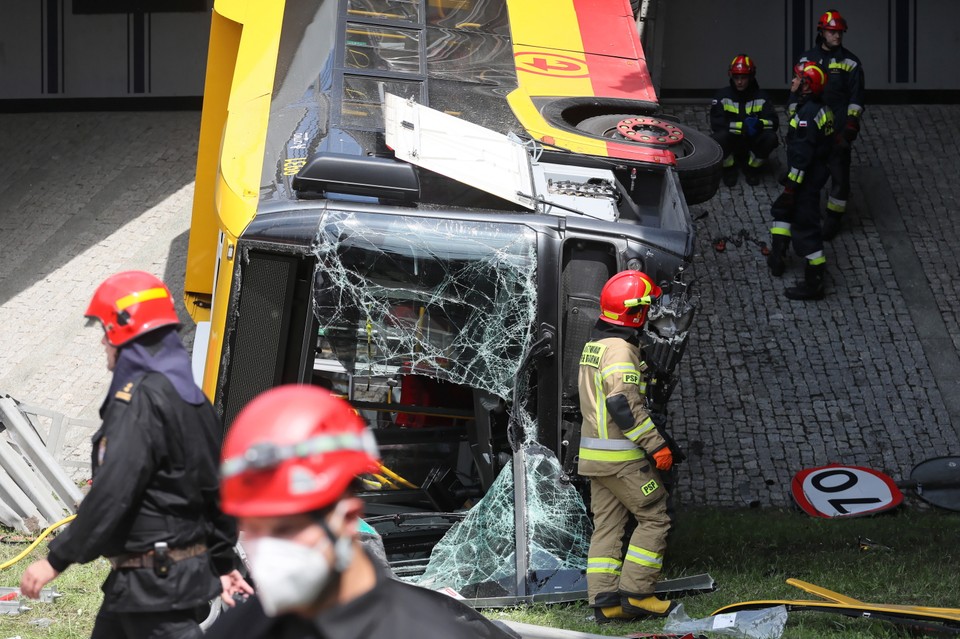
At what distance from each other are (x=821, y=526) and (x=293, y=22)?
4.34 m

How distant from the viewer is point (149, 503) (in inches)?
143

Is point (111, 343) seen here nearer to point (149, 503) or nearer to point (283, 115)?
point (149, 503)

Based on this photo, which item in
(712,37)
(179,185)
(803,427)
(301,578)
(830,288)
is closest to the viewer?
(301,578)

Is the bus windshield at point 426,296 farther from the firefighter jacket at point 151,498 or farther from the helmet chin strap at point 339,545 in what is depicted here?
the helmet chin strap at point 339,545

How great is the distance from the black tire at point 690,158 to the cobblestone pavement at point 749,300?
2.30 m

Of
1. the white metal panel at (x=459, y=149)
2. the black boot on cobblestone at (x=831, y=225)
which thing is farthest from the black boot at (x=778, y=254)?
the white metal panel at (x=459, y=149)

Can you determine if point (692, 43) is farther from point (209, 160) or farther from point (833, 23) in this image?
point (209, 160)

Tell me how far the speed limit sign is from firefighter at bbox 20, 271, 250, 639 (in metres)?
4.78

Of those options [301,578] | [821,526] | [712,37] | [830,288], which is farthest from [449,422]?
[712,37]

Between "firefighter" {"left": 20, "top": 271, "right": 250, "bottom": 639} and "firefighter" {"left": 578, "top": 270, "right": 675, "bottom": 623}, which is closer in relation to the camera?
"firefighter" {"left": 20, "top": 271, "right": 250, "bottom": 639}

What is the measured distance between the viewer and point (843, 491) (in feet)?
25.0

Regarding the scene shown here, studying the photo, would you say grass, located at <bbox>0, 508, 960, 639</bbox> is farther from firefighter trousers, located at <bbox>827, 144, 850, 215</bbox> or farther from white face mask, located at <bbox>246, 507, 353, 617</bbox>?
firefighter trousers, located at <bbox>827, 144, 850, 215</bbox>

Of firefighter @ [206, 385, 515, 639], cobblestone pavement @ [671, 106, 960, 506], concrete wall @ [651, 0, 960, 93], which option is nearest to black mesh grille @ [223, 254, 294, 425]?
cobblestone pavement @ [671, 106, 960, 506]

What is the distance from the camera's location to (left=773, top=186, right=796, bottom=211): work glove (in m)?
9.65
